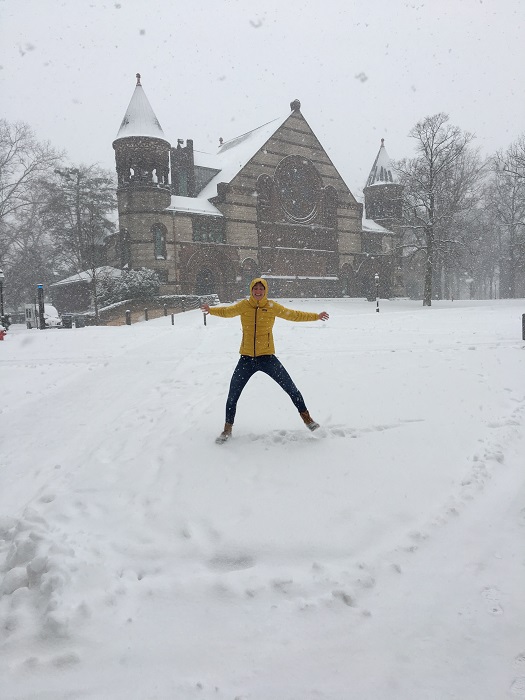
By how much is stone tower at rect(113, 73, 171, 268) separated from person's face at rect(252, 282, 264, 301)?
3115 centimetres

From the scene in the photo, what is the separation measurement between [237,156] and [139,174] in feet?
33.2

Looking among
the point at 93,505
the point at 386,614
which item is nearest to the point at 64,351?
the point at 93,505

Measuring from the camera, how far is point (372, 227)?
46.0 m

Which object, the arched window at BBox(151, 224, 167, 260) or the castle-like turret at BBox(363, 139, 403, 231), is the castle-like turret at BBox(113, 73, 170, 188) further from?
the castle-like turret at BBox(363, 139, 403, 231)

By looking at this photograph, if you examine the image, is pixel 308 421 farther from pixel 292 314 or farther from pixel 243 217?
pixel 243 217

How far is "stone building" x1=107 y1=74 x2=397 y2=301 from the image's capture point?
3488 centimetres

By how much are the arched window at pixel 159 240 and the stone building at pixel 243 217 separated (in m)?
0.08

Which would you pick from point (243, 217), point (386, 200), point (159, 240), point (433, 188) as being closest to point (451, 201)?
point (433, 188)

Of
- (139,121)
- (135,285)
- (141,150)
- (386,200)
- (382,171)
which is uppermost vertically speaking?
(139,121)

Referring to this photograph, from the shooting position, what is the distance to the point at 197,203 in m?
37.3

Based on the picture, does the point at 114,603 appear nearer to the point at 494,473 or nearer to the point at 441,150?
the point at 494,473

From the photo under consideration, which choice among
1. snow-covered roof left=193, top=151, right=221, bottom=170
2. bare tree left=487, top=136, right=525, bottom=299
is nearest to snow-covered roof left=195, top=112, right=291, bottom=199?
snow-covered roof left=193, top=151, right=221, bottom=170

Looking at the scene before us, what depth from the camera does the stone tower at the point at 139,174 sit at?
34344mm

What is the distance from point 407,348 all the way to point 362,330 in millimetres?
4676
